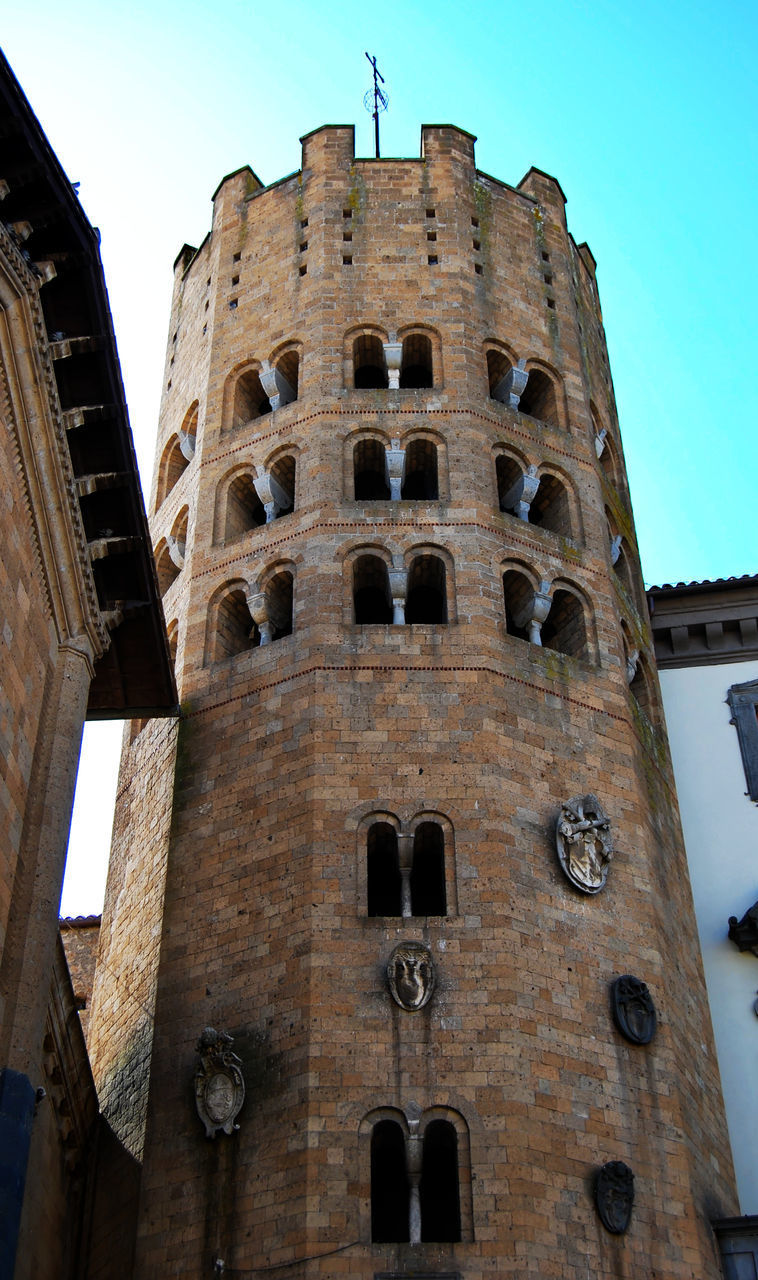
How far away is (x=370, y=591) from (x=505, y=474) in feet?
9.29

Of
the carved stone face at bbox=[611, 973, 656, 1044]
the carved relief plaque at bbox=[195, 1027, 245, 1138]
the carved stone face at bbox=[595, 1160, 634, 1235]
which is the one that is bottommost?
the carved stone face at bbox=[595, 1160, 634, 1235]

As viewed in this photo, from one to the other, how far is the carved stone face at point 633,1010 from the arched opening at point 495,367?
9787 mm

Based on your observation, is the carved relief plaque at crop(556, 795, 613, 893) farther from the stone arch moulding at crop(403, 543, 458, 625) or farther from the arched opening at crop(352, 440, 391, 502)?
the arched opening at crop(352, 440, 391, 502)

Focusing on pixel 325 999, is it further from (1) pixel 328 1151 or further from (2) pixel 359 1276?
(2) pixel 359 1276

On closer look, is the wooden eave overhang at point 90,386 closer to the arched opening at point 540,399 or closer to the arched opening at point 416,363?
the arched opening at point 416,363

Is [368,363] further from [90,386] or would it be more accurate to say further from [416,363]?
[90,386]

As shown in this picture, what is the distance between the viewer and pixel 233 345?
2502 cm

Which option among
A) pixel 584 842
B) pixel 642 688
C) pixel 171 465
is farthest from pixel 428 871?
pixel 171 465

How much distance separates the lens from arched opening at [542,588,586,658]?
70.7ft

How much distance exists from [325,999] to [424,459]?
28.5 ft

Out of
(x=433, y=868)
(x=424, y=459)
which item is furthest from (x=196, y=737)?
(x=424, y=459)

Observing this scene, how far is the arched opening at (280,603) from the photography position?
21.2 meters

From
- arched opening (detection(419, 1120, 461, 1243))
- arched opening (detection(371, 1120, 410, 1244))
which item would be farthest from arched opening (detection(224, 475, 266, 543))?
arched opening (detection(419, 1120, 461, 1243))

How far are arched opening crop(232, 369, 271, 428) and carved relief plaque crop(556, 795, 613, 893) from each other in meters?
8.68
